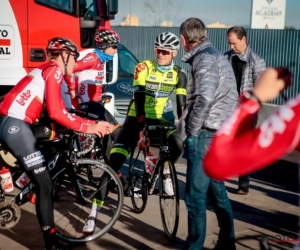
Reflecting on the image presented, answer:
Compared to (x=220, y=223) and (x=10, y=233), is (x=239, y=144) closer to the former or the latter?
(x=220, y=223)

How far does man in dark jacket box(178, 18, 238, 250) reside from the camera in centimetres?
495

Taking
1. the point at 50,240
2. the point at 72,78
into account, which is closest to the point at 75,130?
the point at 50,240

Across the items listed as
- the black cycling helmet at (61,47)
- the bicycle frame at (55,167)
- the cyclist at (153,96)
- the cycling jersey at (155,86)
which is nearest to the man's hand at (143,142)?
the cyclist at (153,96)

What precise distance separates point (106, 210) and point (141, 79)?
1554mm

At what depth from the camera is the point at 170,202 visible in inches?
248

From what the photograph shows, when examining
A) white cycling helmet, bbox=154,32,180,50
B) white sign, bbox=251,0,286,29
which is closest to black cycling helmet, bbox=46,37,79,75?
white cycling helmet, bbox=154,32,180,50

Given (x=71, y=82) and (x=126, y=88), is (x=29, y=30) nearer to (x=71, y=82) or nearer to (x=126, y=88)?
(x=71, y=82)

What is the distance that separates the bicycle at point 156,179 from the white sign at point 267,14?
1027 inches

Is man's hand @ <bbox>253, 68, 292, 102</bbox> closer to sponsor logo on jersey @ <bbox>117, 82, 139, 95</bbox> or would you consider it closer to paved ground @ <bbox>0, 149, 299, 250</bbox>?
paved ground @ <bbox>0, 149, 299, 250</bbox>

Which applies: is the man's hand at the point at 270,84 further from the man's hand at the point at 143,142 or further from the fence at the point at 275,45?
the fence at the point at 275,45

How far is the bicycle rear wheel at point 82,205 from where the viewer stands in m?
6.00

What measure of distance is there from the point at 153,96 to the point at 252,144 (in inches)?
188

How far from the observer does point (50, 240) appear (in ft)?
17.7

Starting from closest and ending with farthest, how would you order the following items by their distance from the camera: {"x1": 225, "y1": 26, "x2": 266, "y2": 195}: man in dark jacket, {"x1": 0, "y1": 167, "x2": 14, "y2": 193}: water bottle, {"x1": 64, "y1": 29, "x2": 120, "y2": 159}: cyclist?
1. {"x1": 0, "y1": 167, "x2": 14, "y2": 193}: water bottle
2. {"x1": 225, "y1": 26, "x2": 266, "y2": 195}: man in dark jacket
3. {"x1": 64, "y1": 29, "x2": 120, "y2": 159}: cyclist
